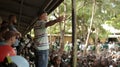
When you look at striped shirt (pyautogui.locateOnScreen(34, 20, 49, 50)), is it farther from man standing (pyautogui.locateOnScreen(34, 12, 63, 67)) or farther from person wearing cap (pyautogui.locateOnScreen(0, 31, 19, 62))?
person wearing cap (pyautogui.locateOnScreen(0, 31, 19, 62))

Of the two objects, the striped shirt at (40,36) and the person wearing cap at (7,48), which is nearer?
the person wearing cap at (7,48)

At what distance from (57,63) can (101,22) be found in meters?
12.2

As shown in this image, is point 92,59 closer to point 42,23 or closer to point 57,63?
point 57,63

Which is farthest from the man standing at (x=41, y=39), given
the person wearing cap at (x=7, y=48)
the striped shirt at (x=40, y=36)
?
the person wearing cap at (x=7, y=48)

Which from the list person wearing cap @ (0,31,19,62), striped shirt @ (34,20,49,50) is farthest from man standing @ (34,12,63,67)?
person wearing cap @ (0,31,19,62)

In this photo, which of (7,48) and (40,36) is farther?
(40,36)

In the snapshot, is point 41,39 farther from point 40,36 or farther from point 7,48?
point 7,48

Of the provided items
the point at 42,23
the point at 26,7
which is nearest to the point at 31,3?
the point at 26,7

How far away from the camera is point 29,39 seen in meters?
7.05

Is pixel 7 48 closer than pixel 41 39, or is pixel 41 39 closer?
pixel 7 48

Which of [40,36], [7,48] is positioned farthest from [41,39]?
[7,48]

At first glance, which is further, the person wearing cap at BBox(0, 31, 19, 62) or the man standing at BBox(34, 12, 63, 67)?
the man standing at BBox(34, 12, 63, 67)

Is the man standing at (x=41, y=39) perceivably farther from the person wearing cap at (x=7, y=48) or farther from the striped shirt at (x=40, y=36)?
the person wearing cap at (x=7, y=48)

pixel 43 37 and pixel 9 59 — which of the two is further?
pixel 43 37
